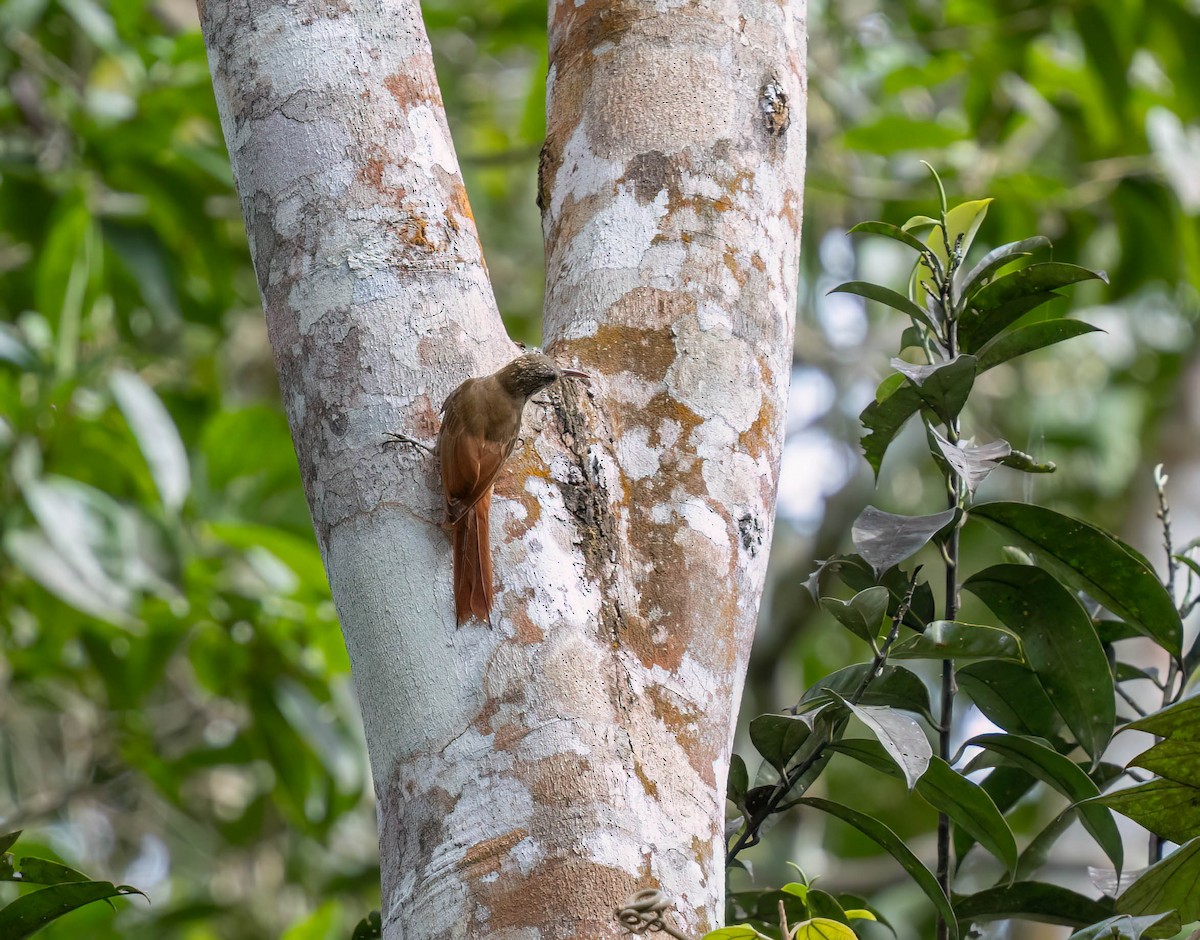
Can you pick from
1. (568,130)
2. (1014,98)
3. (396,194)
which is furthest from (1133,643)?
(396,194)

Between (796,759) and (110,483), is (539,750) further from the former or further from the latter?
(110,483)

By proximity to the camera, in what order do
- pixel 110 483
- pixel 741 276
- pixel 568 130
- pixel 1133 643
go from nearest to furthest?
pixel 741 276, pixel 568 130, pixel 110 483, pixel 1133 643

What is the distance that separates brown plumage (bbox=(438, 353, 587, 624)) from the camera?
45.7 inches

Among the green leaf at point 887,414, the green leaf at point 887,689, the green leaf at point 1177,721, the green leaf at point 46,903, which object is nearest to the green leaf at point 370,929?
the green leaf at point 46,903

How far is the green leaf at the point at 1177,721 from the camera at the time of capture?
3.65 feet

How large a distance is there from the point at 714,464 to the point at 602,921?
0.46 m

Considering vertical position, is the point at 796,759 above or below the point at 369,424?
below

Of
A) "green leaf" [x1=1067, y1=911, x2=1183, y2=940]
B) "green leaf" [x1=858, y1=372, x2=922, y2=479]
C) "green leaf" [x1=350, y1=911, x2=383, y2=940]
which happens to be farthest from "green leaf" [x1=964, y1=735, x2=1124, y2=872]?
"green leaf" [x1=350, y1=911, x2=383, y2=940]

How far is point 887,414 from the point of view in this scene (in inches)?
56.1

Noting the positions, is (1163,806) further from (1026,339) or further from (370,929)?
(370,929)

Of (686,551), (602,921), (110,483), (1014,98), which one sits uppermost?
(1014,98)

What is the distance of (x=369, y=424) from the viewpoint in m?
1.24

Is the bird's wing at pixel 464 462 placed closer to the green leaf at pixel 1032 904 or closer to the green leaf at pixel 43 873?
the green leaf at pixel 43 873

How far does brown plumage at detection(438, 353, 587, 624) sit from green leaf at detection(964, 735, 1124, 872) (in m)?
0.58
